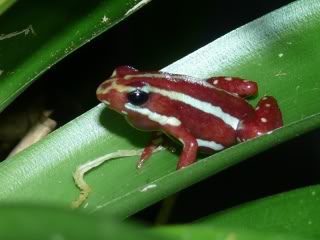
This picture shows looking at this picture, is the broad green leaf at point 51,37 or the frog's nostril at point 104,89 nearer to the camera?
the broad green leaf at point 51,37

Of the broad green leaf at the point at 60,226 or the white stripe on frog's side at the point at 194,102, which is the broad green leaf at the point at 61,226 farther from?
the white stripe on frog's side at the point at 194,102

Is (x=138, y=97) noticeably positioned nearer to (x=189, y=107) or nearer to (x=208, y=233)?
(x=189, y=107)

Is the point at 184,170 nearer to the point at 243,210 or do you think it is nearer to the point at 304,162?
the point at 243,210

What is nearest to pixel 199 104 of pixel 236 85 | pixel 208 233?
pixel 236 85

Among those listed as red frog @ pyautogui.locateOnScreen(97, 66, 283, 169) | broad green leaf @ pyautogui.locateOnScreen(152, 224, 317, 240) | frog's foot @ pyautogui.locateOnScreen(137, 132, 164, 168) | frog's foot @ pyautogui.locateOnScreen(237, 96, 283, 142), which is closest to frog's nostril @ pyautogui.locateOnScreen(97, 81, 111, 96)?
red frog @ pyautogui.locateOnScreen(97, 66, 283, 169)

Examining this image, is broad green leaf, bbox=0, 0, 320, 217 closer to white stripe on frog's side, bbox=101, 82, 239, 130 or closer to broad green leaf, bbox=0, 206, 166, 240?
white stripe on frog's side, bbox=101, 82, 239, 130

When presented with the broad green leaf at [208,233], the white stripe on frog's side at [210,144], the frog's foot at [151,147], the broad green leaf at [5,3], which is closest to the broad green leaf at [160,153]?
the frog's foot at [151,147]

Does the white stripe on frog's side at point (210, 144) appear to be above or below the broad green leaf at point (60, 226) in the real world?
above
